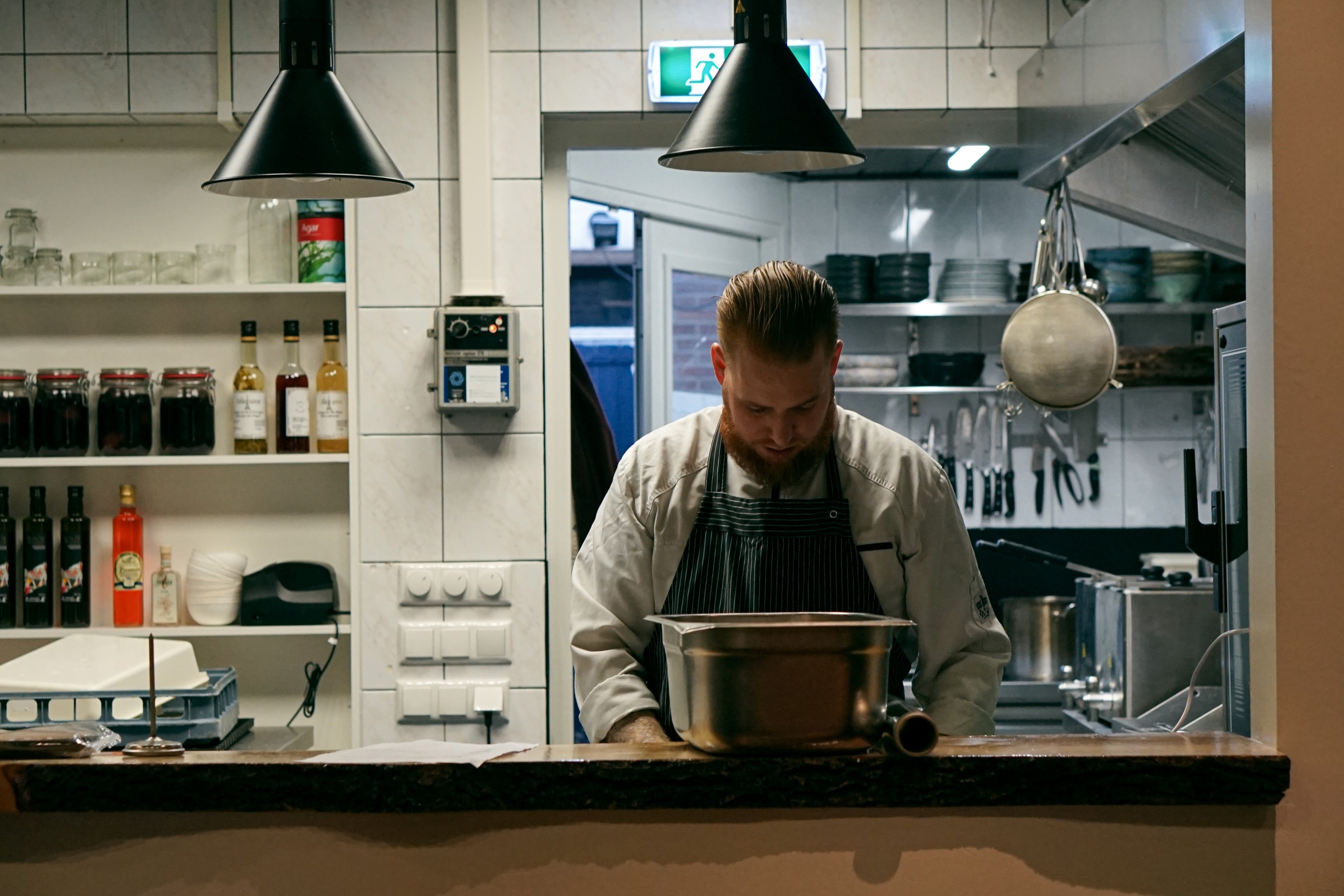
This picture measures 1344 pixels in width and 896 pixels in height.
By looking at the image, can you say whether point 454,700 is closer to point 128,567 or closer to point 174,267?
point 128,567

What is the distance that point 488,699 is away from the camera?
2.86 m

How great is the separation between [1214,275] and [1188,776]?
14.1 feet

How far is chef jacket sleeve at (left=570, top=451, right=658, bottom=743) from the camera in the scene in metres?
1.77

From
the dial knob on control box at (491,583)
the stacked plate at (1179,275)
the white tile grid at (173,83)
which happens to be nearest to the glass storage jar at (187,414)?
the white tile grid at (173,83)

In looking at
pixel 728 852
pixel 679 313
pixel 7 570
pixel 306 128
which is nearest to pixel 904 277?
pixel 679 313

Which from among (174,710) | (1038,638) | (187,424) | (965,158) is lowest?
(1038,638)

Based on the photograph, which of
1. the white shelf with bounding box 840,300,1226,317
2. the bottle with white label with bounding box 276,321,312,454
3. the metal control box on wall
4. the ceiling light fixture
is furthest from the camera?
the white shelf with bounding box 840,300,1226,317

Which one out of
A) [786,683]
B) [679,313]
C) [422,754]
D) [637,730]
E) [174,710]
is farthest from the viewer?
[679,313]

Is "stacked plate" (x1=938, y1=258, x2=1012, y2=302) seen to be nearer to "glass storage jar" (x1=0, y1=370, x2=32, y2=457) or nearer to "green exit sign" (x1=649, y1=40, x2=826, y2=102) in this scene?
"green exit sign" (x1=649, y1=40, x2=826, y2=102)

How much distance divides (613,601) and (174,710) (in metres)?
1.01

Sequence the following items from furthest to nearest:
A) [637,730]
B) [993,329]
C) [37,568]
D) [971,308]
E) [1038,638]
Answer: [993,329], [971,308], [1038,638], [37,568], [637,730]

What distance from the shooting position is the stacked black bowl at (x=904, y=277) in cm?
501

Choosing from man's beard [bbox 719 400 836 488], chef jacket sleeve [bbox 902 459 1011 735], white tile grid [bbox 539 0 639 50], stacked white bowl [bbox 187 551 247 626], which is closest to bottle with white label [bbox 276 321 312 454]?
stacked white bowl [bbox 187 551 247 626]

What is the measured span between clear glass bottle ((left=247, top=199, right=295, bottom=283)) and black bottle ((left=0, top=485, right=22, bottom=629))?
82cm
